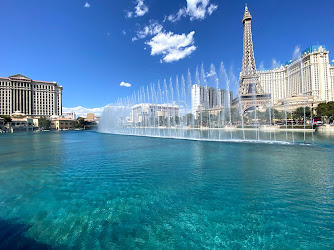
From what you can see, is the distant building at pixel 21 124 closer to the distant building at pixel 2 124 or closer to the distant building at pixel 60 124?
the distant building at pixel 2 124

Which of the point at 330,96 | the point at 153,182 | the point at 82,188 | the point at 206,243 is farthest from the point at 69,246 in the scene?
the point at 330,96

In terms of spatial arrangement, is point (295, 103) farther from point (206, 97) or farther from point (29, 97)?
point (29, 97)

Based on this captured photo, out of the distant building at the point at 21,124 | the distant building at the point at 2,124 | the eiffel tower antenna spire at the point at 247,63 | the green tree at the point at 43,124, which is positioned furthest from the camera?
the green tree at the point at 43,124

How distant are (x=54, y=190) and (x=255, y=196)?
752cm

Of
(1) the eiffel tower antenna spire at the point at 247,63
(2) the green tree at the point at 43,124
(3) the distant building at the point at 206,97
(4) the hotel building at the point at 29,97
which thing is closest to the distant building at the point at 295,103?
(1) the eiffel tower antenna spire at the point at 247,63

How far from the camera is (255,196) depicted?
5797mm

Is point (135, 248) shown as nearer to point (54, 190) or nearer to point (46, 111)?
point (54, 190)

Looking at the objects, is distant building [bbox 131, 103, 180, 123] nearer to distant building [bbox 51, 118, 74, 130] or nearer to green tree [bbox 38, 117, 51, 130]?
green tree [bbox 38, 117, 51, 130]

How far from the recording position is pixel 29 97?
100 meters

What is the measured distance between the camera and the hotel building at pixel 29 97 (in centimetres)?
9362

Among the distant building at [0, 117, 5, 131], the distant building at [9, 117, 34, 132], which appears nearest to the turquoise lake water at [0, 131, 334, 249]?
the distant building at [0, 117, 5, 131]

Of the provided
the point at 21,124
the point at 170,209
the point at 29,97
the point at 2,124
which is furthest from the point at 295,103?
the point at 29,97

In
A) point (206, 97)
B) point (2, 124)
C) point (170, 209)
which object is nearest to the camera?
point (170, 209)

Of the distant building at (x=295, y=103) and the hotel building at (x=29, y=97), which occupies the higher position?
the hotel building at (x=29, y=97)
